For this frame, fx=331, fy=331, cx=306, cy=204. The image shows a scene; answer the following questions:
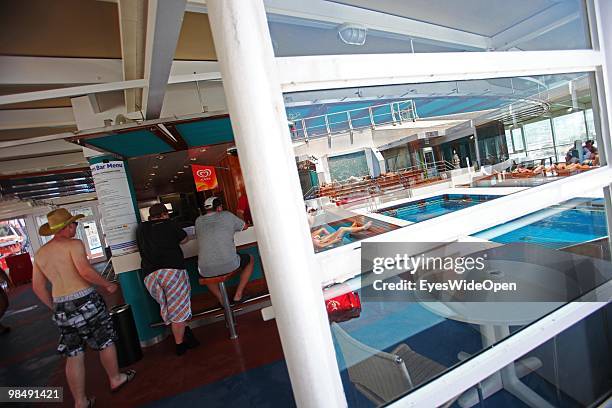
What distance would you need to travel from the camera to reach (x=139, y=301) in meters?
4.08

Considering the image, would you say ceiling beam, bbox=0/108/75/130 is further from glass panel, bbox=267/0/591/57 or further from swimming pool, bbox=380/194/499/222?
swimming pool, bbox=380/194/499/222

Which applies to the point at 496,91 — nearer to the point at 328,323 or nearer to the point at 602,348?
the point at 328,323

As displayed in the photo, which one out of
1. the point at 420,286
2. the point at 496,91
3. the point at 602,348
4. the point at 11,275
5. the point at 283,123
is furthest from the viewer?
the point at 11,275

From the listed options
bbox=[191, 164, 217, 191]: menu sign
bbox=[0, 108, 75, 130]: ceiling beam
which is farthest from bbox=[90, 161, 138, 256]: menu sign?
bbox=[0, 108, 75, 130]: ceiling beam

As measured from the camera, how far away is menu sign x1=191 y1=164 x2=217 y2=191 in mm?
5934

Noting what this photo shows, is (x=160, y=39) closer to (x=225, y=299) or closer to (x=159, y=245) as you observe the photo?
(x=159, y=245)

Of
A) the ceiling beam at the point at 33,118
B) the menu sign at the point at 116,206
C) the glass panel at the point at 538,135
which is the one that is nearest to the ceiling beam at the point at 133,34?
the menu sign at the point at 116,206

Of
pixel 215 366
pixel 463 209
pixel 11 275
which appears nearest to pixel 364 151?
pixel 463 209

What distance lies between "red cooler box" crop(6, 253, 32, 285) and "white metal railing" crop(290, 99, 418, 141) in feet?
53.4

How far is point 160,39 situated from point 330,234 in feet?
5.33

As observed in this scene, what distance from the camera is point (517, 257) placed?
1.68 meters

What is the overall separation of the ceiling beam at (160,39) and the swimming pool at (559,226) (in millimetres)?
1605

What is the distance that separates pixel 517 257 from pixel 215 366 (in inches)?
113

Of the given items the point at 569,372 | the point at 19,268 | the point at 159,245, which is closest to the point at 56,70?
the point at 159,245
